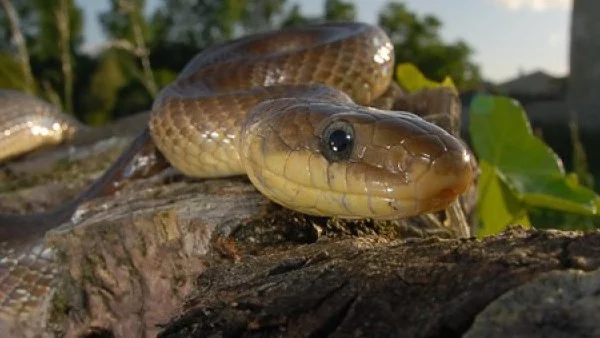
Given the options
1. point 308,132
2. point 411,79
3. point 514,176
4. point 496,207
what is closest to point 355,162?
point 308,132

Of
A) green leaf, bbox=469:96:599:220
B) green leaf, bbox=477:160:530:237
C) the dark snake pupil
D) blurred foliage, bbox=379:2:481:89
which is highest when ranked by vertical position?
the dark snake pupil

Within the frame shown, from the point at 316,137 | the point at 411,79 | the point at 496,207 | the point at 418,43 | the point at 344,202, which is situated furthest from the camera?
the point at 418,43

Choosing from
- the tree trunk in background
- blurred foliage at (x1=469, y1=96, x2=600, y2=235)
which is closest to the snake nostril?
blurred foliage at (x1=469, y1=96, x2=600, y2=235)

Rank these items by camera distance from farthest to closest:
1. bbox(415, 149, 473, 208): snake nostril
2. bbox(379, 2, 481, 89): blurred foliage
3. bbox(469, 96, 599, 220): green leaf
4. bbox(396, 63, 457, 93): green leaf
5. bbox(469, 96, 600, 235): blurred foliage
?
bbox(379, 2, 481, 89): blurred foliage
bbox(396, 63, 457, 93): green leaf
bbox(469, 96, 599, 220): green leaf
bbox(469, 96, 600, 235): blurred foliage
bbox(415, 149, 473, 208): snake nostril

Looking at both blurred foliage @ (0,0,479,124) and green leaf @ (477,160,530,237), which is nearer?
green leaf @ (477,160,530,237)

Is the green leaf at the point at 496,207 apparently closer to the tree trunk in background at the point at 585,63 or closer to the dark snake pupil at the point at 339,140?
the dark snake pupil at the point at 339,140

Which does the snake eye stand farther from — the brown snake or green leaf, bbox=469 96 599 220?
green leaf, bbox=469 96 599 220

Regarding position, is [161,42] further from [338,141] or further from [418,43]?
[338,141]

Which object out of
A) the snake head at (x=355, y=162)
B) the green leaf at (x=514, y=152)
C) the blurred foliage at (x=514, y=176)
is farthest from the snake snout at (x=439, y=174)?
the green leaf at (x=514, y=152)
